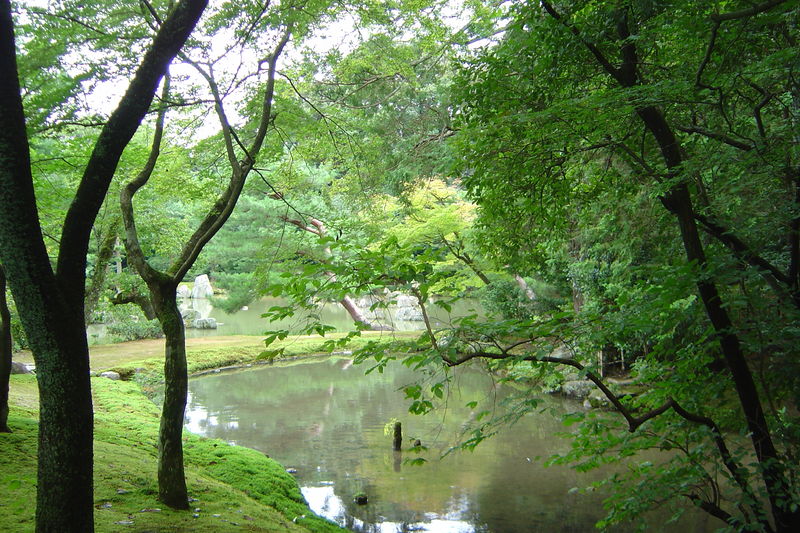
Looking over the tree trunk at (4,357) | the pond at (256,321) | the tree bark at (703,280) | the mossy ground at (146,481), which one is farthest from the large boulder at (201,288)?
the tree bark at (703,280)

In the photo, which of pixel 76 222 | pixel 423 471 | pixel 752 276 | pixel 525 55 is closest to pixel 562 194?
pixel 525 55

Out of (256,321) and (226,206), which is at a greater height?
(226,206)

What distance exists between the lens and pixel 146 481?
448cm

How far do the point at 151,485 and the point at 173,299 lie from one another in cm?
141

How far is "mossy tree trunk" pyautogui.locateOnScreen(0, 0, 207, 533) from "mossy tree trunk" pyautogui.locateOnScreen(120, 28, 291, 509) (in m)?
1.73

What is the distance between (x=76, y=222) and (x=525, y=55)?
257cm

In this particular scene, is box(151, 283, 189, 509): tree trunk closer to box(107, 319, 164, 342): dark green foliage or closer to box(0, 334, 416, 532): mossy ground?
box(0, 334, 416, 532): mossy ground

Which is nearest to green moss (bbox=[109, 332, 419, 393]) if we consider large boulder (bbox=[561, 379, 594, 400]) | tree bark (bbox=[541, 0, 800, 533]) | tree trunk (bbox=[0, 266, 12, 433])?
large boulder (bbox=[561, 379, 594, 400])

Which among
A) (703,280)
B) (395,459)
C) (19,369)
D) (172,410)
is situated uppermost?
(703,280)

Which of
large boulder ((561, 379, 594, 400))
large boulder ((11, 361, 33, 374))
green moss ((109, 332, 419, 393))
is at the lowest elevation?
large boulder ((561, 379, 594, 400))

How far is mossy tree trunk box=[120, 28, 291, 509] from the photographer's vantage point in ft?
13.8

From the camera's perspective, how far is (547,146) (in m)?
3.32

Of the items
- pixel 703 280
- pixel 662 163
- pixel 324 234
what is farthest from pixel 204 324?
pixel 703 280

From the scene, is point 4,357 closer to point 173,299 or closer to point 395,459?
point 173,299
